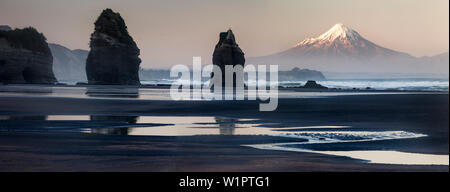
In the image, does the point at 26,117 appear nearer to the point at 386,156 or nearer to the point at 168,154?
the point at 168,154

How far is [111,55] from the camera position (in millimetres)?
110688

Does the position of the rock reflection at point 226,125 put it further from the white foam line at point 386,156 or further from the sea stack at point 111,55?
the sea stack at point 111,55

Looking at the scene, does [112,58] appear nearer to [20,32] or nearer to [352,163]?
[20,32]

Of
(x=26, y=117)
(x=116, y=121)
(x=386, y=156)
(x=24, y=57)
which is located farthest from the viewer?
(x=24, y=57)

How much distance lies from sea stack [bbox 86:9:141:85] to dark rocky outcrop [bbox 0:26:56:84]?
30.1ft

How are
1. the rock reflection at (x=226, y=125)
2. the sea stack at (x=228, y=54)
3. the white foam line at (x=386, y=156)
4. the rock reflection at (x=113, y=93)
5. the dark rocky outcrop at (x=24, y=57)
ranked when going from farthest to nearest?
1. the sea stack at (x=228, y=54)
2. the dark rocky outcrop at (x=24, y=57)
3. the rock reflection at (x=113, y=93)
4. the rock reflection at (x=226, y=125)
5. the white foam line at (x=386, y=156)

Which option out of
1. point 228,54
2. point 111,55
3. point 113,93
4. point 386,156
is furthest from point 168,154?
point 111,55

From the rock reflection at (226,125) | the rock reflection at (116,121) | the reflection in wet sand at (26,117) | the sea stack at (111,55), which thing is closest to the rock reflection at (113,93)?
the rock reflection at (116,121)

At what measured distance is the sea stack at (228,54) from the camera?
108250 mm

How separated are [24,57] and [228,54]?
41184 mm

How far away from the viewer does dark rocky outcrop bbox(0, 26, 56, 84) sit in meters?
97.2

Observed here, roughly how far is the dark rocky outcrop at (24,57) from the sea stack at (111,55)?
30.1 ft
